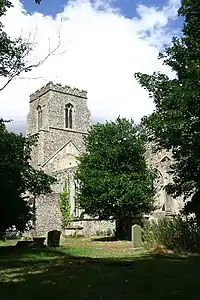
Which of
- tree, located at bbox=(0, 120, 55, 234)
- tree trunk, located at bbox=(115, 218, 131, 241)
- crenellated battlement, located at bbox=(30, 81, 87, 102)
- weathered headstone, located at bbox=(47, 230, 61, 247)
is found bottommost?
weathered headstone, located at bbox=(47, 230, 61, 247)

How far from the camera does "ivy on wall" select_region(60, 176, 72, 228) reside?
35794 mm

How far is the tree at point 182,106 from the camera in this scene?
557 inches

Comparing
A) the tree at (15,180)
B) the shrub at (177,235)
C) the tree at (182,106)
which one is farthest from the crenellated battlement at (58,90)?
the shrub at (177,235)

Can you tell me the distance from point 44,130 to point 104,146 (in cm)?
3263

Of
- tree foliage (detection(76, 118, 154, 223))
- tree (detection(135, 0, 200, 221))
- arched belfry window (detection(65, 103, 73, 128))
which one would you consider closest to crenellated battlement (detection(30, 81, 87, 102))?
arched belfry window (detection(65, 103, 73, 128))

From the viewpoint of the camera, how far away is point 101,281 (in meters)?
8.14

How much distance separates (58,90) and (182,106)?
48200 millimetres

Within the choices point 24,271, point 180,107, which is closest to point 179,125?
point 180,107

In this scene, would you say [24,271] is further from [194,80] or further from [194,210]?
[194,210]

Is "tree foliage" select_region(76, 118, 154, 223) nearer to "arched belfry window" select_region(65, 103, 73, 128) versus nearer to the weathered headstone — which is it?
the weathered headstone

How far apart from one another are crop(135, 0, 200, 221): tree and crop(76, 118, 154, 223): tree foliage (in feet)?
26.9

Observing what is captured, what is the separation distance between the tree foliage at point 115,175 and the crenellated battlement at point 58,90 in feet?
111

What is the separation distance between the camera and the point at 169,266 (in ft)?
35.1

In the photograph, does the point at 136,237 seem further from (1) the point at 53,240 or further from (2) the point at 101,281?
(2) the point at 101,281
